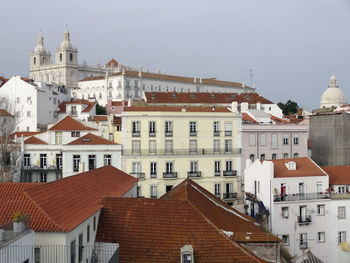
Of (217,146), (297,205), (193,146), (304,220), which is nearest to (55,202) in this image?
(297,205)

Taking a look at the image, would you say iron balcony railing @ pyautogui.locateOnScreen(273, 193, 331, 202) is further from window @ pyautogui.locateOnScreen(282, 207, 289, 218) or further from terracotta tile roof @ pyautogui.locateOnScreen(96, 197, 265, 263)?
terracotta tile roof @ pyautogui.locateOnScreen(96, 197, 265, 263)

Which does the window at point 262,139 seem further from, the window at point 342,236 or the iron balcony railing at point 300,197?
the window at point 342,236

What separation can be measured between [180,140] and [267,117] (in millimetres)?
19804

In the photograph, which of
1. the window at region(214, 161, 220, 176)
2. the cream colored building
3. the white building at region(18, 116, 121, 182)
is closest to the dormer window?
the white building at region(18, 116, 121, 182)

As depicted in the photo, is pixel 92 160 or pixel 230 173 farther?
pixel 230 173

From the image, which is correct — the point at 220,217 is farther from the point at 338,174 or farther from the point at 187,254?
the point at 338,174

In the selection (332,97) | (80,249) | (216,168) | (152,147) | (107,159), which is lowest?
(80,249)

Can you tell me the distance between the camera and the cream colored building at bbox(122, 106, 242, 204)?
4912 centimetres

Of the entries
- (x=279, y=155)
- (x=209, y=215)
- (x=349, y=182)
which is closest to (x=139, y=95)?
(x=279, y=155)

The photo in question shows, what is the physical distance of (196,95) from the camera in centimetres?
8025

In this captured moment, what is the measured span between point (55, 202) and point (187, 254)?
212 inches

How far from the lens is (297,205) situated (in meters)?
37.7

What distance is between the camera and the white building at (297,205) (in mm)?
37094

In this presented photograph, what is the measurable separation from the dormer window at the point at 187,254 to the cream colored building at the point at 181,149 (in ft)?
96.1
